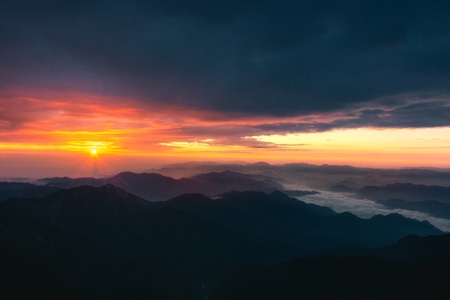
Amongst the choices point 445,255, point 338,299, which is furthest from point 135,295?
point 445,255

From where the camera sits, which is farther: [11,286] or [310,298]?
[310,298]

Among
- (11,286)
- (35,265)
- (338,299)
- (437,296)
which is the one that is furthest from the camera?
(35,265)

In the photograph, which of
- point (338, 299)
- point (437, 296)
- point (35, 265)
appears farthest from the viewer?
point (35, 265)

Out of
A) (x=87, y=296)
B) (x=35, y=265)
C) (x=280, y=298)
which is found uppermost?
(x=35, y=265)

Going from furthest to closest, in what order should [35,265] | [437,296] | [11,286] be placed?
[35,265] → [11,286] → [437,296]

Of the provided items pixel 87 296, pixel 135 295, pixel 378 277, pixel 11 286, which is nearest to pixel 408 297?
pixel 378 277

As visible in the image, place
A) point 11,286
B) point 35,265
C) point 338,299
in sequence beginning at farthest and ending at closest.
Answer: point 35,265, point 338,299, point 11,286

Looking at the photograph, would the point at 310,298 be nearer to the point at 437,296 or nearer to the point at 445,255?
the point at 437,296

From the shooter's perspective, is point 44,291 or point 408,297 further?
point 44,291

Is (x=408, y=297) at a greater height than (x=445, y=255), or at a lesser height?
lesser

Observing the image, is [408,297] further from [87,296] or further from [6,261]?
[6,261]
